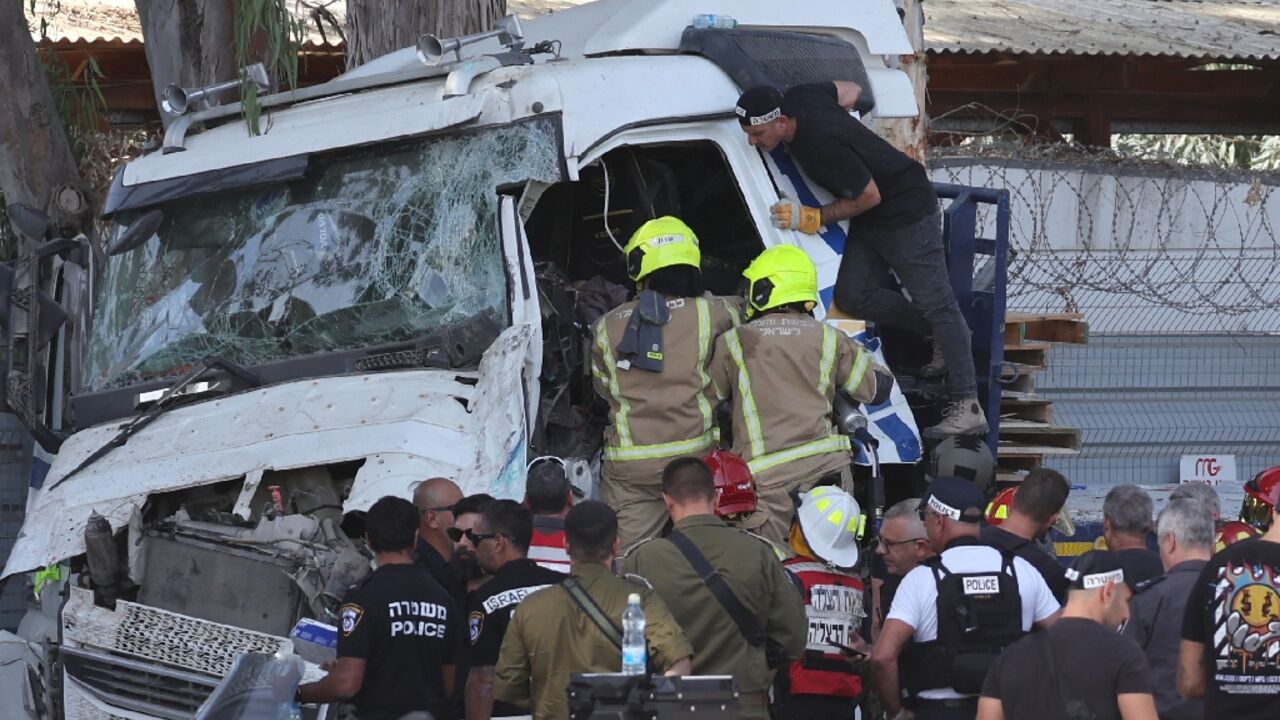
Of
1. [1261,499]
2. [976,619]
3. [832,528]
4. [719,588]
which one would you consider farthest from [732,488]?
[1261,499]

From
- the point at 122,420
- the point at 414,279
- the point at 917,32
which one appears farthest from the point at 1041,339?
the point at 122,420

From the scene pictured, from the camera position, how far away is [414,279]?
744 cm

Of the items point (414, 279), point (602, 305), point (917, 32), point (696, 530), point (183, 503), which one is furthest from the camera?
point (917, 32)

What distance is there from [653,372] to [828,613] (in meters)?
1.22

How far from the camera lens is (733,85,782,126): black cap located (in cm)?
777

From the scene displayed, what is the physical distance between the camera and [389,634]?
6.13 meters

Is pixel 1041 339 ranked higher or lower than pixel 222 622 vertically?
lower

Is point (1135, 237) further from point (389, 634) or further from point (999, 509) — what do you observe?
point (389, 634)

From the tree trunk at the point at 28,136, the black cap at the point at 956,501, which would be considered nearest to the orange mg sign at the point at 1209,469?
the black cap at the point at 956,501

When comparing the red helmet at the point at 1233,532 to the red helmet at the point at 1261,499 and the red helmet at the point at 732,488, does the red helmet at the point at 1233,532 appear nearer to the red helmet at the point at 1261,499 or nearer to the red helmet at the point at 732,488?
the red helmet at the point at 1261,499

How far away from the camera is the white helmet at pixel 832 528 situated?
23.2 feet

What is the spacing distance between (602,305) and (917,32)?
485 centimetres

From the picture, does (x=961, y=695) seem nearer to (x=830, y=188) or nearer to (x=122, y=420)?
(x=830, y=188)

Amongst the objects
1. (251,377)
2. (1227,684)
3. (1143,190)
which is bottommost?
(1143,190)
